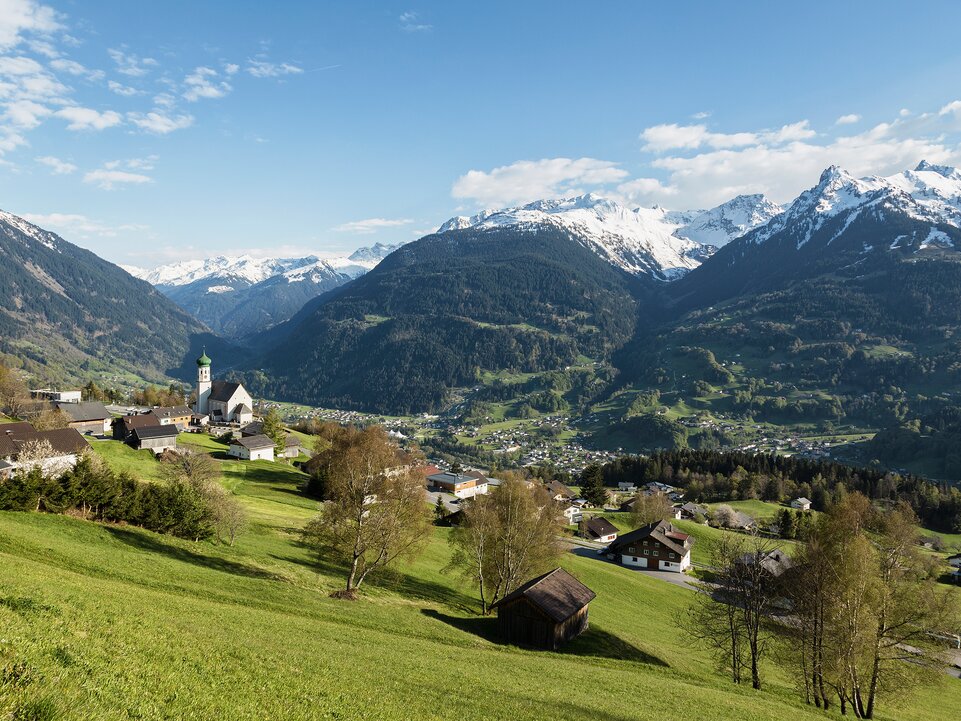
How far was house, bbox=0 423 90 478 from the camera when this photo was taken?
60.0 meters

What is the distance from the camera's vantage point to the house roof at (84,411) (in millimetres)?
110713

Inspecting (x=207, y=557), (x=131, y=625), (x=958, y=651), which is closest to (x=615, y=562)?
(x=958, y=651)

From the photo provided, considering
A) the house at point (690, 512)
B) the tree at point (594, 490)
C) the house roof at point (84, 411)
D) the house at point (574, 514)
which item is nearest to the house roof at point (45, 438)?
the house roof at point (84, 411)

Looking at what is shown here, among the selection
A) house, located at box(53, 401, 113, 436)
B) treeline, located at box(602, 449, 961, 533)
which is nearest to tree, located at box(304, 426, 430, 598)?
house, located at box(53, 401, 113, 436)

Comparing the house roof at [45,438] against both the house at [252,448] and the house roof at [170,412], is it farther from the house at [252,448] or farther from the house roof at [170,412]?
the house roof at [170,412]

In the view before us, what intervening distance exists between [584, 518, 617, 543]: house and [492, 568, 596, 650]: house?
6929 centimetres

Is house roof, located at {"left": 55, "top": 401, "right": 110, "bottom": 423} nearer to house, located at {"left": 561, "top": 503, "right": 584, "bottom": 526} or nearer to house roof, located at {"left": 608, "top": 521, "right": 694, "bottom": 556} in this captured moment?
house, located at {"left": 561, "top": 503, "right": 584, "bottom": 526}

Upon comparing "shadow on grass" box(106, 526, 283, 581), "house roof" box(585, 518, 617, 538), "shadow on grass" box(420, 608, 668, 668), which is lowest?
"house roof" box(585, 518, 617, 538)

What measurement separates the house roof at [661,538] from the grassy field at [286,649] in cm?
3634

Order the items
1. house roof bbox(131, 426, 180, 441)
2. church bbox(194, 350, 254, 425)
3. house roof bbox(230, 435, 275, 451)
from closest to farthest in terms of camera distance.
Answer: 1. house roof bbox(131, 426, 180, 441)
2. house roof bbox(230, 435, 275, 451)
3. church bbox(194, 350, 254, 425)

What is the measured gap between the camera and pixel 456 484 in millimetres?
142375

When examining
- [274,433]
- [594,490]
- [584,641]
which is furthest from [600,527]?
[274,433]

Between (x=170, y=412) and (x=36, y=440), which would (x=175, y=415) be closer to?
(x=170, y=412)

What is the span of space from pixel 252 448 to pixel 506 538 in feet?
249
